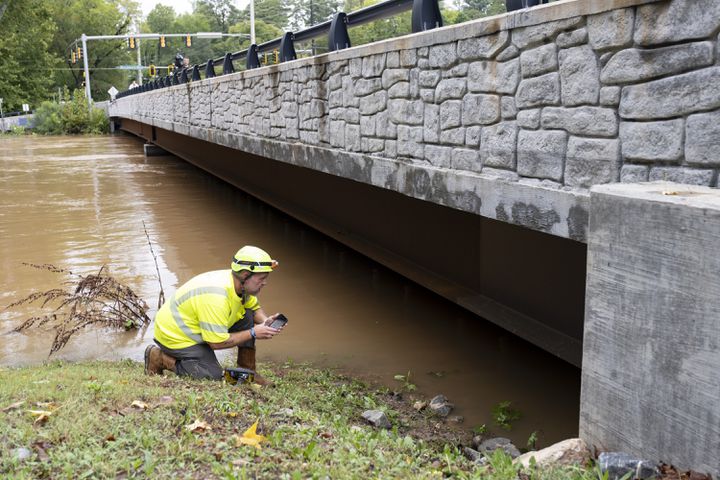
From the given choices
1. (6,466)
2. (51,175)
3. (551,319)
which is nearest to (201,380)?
(6,466)

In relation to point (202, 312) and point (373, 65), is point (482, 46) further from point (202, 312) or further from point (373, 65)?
point (202, 312)

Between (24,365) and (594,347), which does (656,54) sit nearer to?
(594,347)

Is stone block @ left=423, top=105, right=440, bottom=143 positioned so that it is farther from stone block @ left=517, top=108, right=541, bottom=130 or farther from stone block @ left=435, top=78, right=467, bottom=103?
stone block @ left=517, top=108, right=541, bottom=130

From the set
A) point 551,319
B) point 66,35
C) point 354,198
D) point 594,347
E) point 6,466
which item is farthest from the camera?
point 66,35

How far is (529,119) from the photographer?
5.04m

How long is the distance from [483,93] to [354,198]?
5805 millimetres

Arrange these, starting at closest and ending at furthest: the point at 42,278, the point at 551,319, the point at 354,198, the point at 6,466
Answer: the point at 6,466
the point at 551,319
the point at 42,278
the point at 354,198

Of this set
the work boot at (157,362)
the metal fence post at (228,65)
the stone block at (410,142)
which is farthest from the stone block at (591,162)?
the metal fence post at (228,65)

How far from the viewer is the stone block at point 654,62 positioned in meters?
3.75

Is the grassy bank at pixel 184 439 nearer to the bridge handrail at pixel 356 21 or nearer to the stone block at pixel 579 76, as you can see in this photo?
the stone block at pixel 579 76

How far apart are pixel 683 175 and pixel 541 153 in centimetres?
118

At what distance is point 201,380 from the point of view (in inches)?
216

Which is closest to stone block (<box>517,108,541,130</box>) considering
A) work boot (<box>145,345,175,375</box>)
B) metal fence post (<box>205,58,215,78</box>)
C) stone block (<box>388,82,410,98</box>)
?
stone block (<box>388,82,410,98</box>)

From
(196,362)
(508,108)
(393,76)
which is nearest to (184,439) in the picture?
(196,362)
